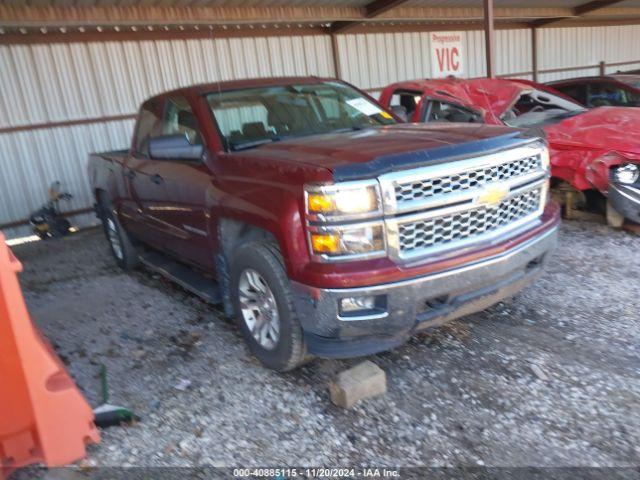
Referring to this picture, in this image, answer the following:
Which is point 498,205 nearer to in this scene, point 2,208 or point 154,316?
point 154,316

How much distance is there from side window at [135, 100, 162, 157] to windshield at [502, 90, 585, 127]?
13.4ft

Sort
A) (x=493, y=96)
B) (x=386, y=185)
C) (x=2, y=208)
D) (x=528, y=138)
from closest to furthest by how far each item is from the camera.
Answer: (x=386, y=185) < (x=528, y=138) < (x=493, y=96) < (x=2, y=208)

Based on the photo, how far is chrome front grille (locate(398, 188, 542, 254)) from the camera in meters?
2.79

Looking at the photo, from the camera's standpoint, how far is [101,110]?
31.9 ft

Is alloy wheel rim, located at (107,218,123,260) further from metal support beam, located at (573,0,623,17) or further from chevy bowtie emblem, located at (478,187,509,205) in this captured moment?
metal support beam, located at (573,0,623,17)

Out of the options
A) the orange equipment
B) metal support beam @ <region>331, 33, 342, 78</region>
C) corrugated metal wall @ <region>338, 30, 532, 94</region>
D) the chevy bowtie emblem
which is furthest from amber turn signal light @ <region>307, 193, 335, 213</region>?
corrugated metal wall @ <region>338, 30, 532, 94</region>

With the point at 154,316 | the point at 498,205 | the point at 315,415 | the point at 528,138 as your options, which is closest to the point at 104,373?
the point at 154,316

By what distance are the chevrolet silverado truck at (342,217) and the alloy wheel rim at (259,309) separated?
0.01 meters

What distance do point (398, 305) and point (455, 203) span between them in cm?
65

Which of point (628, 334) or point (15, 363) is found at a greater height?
point (15, 363)

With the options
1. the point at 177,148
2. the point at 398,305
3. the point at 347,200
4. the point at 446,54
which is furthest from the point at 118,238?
the point at 446,54

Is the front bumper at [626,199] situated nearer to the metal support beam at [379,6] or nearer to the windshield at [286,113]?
the windshield at [286,113]

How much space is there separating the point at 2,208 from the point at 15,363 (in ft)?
25.5

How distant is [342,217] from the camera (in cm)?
268
